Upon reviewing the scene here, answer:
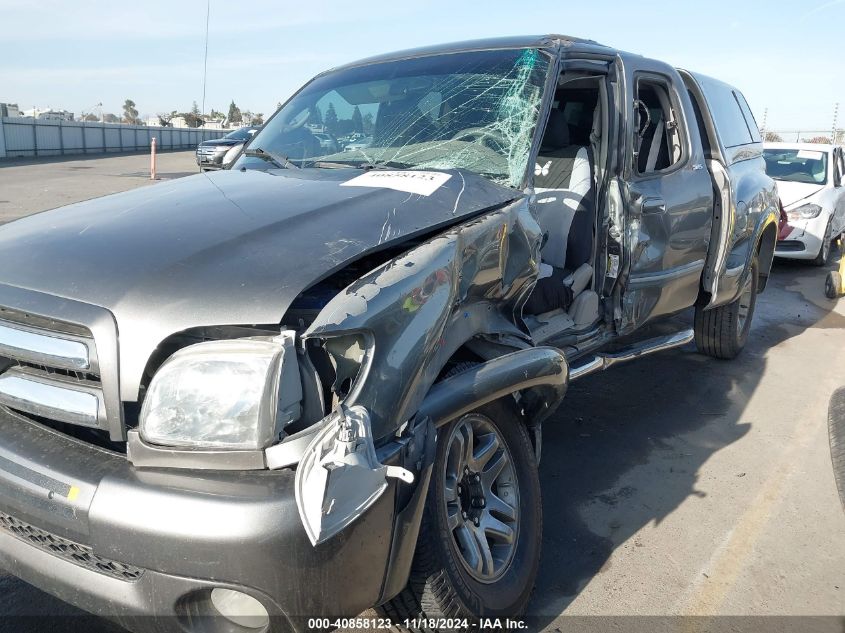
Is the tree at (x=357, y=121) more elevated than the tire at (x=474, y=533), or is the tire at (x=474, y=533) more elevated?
the tree at (x=357, y=121)

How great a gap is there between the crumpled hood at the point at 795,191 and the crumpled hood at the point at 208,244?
8.43 meters

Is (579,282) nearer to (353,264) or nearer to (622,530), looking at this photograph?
(622,530)

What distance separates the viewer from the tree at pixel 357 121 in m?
3.38

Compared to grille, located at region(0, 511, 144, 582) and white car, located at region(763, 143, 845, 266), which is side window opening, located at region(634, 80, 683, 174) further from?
white car, located at region(763, 143, 845, 266)

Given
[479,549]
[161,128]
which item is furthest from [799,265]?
[161,128]

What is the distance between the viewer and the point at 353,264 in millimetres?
2193

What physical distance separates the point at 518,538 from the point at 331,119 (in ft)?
7.27

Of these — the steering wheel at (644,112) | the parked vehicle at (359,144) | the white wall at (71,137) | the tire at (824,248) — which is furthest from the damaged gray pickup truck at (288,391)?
the white wall at (71,137)

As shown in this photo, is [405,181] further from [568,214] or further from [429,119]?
[568,214]

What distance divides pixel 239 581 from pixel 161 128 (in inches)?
1736

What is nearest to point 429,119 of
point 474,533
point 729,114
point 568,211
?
point 568,211

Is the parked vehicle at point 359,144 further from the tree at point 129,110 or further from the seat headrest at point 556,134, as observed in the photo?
the tree at point 129,110

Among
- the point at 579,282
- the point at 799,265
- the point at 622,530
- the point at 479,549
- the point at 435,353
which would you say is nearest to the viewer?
the point at 435,353

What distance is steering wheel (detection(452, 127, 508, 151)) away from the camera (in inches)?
121
